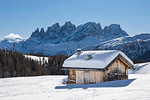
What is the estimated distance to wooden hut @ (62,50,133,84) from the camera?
2098cm

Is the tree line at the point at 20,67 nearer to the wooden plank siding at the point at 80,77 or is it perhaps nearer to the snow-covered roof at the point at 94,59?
the snow-covered roof at the point at 94,59

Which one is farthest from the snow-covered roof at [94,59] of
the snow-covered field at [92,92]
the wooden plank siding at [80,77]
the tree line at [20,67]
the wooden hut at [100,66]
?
the tree line at [20,67]

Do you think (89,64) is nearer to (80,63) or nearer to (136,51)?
(80,63)

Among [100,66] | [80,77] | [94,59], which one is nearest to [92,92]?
[100,66]

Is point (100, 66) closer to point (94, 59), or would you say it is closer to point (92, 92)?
point (94, 59)

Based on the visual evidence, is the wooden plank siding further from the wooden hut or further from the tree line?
the tree line

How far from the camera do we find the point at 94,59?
73.7ft

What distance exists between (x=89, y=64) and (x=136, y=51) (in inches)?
7126

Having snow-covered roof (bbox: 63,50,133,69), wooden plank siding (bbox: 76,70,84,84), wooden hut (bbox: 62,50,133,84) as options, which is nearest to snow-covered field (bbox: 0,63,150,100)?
wooden hut (bbox: 62,50,133,84)

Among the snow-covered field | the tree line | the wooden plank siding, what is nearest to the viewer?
the snow-covered field

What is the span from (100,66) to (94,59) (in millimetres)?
1950

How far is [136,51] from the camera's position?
627 feet

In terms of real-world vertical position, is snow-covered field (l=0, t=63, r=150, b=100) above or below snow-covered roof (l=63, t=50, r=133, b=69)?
below

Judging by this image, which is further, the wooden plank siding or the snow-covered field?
the wooden plank siding
